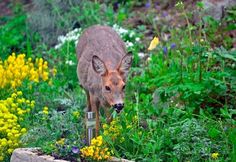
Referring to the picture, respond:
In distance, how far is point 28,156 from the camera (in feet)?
27.4

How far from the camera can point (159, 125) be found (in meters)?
8.61

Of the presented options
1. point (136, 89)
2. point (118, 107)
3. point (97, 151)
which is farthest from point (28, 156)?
point (136, 89)

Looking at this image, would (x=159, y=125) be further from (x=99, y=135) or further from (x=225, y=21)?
(x=225, y=21)

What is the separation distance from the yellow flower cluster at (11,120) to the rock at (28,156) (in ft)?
1.36

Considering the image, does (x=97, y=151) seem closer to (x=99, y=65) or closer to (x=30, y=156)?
(x=30, y=156)

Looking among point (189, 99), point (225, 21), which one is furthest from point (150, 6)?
point (189, 99)

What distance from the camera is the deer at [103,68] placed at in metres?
8.29

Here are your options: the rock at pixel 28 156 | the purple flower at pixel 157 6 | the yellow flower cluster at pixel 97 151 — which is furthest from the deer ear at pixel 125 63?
the purple flower at pixel 157 6

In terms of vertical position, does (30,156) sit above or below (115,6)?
below

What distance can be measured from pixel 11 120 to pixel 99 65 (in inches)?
55.0

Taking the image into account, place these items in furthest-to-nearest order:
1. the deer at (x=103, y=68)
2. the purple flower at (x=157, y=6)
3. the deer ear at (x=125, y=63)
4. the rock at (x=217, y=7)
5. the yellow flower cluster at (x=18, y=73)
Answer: the purple flower at (x=157, y=6) → the rock at (x=217, y=7) → the yellow flower cluster at (x=18, y=73) → the deer ear at (x=125, y=63) → the deer at (x=103, y=68)

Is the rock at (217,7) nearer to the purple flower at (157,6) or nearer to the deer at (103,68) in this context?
the purple flower at (157,6)

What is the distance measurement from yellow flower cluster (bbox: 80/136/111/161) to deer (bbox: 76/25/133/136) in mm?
395

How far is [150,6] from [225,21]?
2130 millimetres
